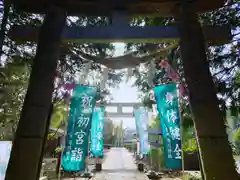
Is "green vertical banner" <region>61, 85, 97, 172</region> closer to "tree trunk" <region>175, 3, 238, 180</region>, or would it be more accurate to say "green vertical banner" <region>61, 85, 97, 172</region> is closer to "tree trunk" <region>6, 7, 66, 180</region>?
"tree trunk" <region>6, 7, 66, 180</region>

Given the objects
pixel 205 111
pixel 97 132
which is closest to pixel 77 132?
pixel 205 111

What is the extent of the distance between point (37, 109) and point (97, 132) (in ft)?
36.4

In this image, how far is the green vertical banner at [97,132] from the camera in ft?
41.7

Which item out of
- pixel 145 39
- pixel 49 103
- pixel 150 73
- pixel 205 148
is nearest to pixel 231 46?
pixel 150 73

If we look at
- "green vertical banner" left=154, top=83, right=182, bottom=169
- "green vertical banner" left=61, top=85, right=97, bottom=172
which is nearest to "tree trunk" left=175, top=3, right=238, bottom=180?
"green vertical banner" left=154, top=83, right=182, bottom=169

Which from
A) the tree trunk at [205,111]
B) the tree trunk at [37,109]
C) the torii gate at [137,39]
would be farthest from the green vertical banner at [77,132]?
the tree trunk at [205,111]

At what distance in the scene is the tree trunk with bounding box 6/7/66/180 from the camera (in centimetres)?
208

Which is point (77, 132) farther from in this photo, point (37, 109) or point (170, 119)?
point (37, 109)

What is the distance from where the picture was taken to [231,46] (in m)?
5.90

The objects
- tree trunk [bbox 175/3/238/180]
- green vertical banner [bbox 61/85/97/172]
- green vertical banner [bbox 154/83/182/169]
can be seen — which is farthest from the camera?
green vertical banner [bbox 154/83/182/169]

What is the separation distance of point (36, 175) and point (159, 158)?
13.5m

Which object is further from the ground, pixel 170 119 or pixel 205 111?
pixel 170 119

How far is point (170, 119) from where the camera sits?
604 centimetres

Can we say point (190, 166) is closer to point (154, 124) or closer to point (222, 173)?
point (154, 124)
